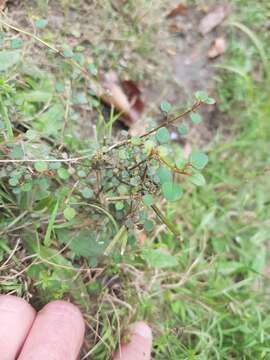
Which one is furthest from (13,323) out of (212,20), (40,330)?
(212,20)

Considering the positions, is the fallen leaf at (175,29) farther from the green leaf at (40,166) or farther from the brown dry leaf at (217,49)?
the green leaf at (40,166)

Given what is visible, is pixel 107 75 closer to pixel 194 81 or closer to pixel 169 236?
pixel 194 81

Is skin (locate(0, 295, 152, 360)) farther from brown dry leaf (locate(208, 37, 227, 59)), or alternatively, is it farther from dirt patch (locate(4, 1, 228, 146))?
brown dry leaf (locate(208, 37, 227, 59))

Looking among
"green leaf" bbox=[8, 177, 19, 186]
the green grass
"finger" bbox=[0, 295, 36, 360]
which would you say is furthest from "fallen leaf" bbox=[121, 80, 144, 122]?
"finger" bbox=[0, 295, 36, 360]

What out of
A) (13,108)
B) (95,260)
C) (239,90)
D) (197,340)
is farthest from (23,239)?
(239,90)

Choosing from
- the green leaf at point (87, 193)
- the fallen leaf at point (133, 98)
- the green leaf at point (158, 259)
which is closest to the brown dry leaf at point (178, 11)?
the fallen leaf at point (133, 98)

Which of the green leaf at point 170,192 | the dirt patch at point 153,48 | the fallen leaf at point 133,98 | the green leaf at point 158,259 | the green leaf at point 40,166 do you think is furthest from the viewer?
the fallen leaf at point 133,98

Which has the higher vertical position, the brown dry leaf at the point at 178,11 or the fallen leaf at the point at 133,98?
the brown dry leaf at the point at 178,11
